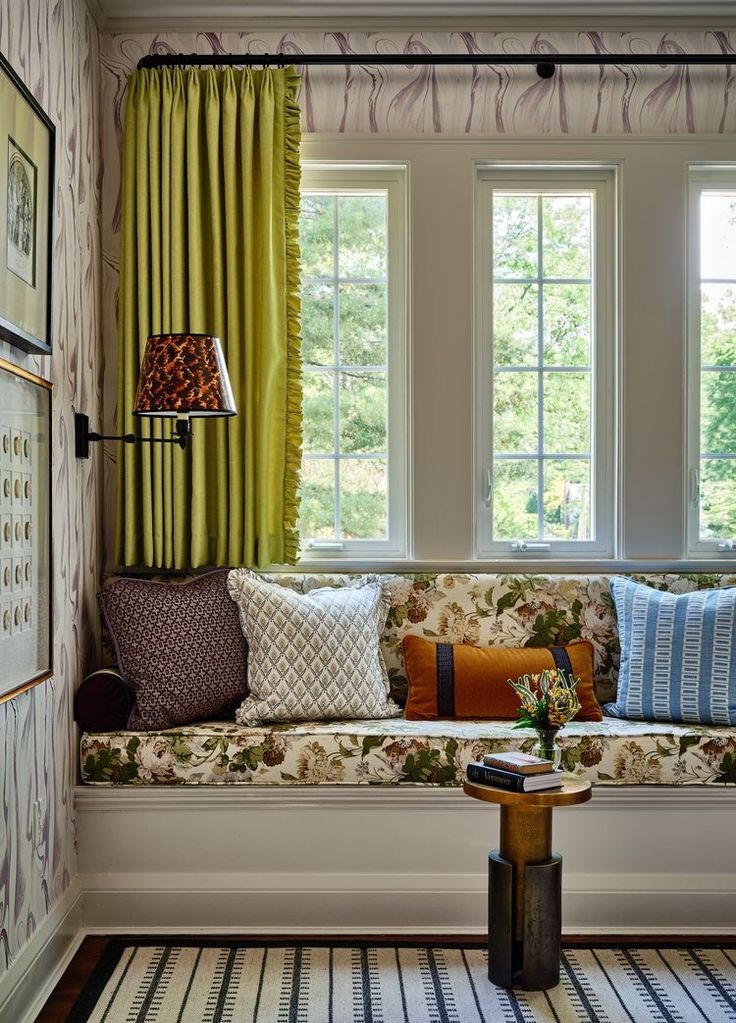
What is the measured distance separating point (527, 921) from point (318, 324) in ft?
6.92

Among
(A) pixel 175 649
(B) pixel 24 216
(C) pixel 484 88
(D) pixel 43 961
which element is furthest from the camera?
(C) pixel 484 88

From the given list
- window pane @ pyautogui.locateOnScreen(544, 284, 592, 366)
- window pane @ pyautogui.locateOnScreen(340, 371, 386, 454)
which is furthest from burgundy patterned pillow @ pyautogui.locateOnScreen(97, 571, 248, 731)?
window pane @ pyautogui.locateOnScreen(544, 284, 592, 366)

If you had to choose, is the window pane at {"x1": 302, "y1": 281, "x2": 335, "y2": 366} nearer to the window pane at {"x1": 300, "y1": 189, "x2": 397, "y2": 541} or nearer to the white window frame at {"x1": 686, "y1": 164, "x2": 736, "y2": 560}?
the window pane at {"x1": 300, "y1": 189, "x2": 397, "y2": 541}

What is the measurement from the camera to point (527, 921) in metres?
2.55

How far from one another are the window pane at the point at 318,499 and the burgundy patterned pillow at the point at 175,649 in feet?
1.70

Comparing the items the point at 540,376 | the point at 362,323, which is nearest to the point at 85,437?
the point at 362,323

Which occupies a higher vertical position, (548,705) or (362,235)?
(362,235)

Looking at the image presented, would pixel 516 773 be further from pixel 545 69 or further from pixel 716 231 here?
pixel 545 69

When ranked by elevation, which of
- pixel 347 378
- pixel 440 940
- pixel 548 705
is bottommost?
pixel 440 940

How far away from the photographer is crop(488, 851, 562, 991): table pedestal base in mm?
2543

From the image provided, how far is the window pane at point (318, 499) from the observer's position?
3.68 m

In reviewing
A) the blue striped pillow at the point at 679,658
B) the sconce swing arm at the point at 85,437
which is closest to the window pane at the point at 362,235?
the sconce swing arm at the point at 85,437

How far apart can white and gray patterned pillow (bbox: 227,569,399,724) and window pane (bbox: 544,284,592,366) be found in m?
1.18

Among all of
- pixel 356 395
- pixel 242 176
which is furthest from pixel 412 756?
pixel 242 176
